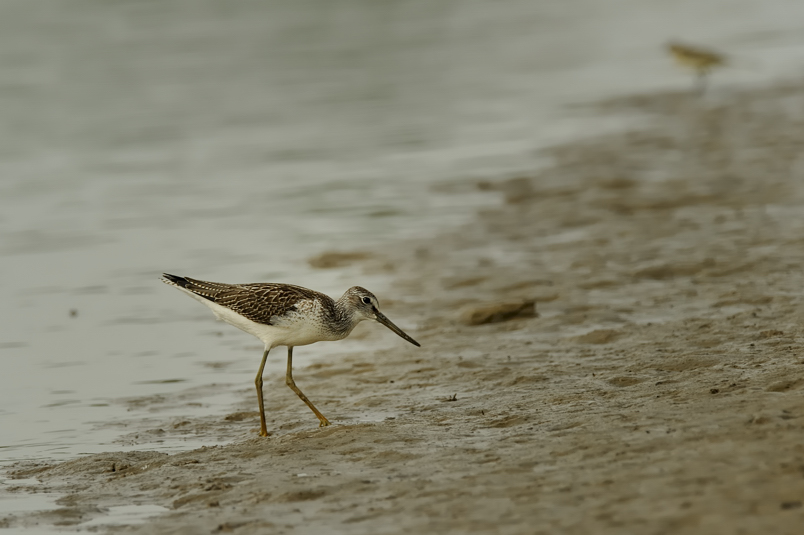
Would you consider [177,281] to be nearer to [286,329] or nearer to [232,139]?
[286,329]

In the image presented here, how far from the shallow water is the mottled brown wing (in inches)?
39.3

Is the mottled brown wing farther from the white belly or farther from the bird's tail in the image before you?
the bird's tail

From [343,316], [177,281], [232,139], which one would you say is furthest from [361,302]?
[232,139]

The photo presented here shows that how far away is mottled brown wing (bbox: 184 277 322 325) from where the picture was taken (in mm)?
7922

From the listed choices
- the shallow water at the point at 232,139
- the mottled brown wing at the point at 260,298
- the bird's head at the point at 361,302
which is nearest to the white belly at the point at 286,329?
the mottled brown wing at the point at 260,298

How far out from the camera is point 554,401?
7469mm

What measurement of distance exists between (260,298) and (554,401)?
2159mm

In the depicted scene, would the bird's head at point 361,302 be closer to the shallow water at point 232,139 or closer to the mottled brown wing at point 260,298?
the mottled brown wing at point 260,298

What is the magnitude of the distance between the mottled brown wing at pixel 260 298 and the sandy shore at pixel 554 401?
2.74 ft

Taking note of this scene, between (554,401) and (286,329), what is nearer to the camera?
(554,401)

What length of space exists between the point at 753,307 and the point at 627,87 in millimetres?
15168

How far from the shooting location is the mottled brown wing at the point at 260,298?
7.92 m

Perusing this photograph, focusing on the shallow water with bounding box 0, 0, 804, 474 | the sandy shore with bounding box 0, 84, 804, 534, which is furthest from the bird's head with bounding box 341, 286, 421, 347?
the shallow water with bounding box 0, 0, 804, 474

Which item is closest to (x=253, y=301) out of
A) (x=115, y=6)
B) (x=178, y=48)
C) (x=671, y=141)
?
(x=671, y=141)
